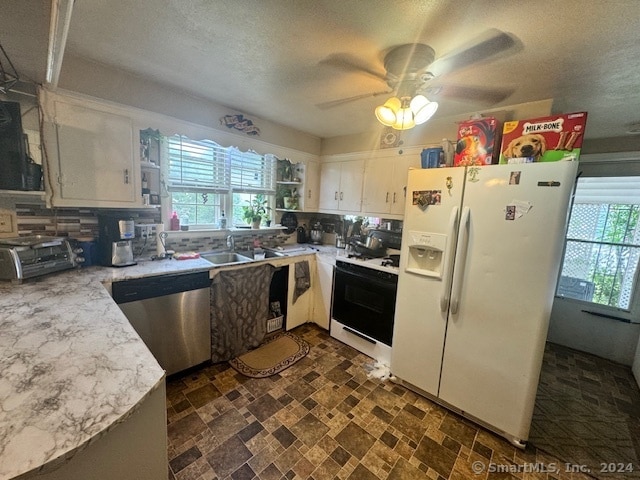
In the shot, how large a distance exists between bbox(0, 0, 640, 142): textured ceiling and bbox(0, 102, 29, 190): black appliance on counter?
1.05ft

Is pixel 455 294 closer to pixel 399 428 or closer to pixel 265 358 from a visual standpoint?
pixel 399 428

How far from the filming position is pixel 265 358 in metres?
2.50

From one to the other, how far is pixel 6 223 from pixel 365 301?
283cm

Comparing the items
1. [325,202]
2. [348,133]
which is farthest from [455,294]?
[348,133]

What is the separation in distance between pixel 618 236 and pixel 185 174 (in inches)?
184

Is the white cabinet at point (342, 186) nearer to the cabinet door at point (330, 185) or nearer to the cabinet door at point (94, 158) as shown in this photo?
the cabinet door at point (330, 185)

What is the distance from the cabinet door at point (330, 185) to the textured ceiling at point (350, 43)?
4.06ft

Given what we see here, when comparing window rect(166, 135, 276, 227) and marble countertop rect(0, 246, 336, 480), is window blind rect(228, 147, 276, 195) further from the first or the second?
marble countertop rect(0, 246, 336, 480)

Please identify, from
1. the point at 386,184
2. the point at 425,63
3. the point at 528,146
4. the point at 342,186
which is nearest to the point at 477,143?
the point at 528,146

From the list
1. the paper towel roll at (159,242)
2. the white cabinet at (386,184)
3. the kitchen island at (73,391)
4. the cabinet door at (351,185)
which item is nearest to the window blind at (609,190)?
the white cabinet at (386,184)

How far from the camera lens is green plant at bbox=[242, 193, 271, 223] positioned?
3.21m

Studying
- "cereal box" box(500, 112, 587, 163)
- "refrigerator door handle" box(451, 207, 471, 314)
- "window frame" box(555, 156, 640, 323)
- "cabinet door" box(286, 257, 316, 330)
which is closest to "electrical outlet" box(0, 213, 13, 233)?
"cabinet door" box(286, 257, 316, 330)

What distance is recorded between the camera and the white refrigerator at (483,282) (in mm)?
1569

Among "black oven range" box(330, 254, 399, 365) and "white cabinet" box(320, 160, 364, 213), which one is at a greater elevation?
"white cabinet" box(320, 160, 364, 213)
